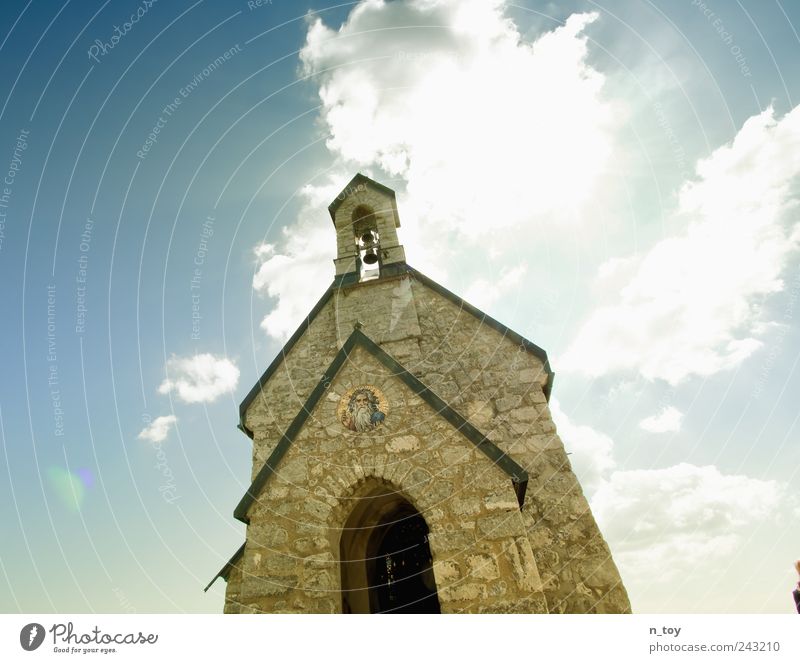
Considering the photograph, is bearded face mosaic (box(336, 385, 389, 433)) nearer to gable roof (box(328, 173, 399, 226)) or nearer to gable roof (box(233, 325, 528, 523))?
gable roof (box(233, 325, 528, 523))

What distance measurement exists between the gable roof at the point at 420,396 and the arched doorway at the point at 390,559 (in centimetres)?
133

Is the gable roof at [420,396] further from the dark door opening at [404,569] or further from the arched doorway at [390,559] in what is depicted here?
the dark door opening at [404,569]

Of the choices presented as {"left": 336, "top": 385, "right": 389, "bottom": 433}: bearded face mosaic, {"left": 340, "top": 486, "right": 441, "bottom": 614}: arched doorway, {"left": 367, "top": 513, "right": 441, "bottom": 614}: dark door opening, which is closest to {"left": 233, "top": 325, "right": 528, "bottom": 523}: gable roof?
{"left": 336, "top": 385, "right": 389, "bottom": 433}: bearded face mosaic

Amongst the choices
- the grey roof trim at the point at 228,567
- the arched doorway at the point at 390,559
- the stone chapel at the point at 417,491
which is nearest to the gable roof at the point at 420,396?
the stone chapel at the point at 417,491

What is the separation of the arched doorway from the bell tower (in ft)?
20.7

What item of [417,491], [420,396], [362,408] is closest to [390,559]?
[417,491]
